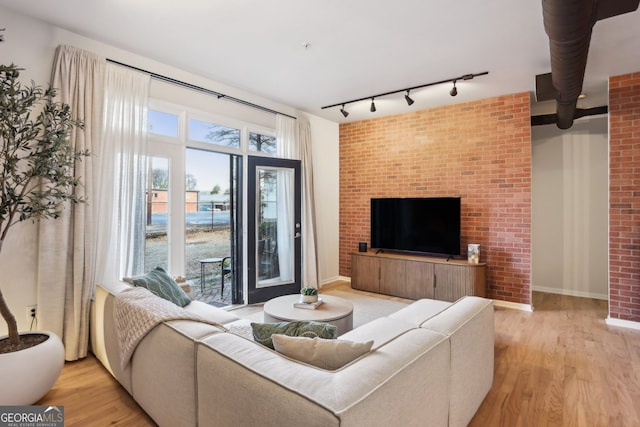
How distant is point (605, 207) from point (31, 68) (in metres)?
6.69

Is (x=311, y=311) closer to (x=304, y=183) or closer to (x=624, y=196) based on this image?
(x=304, y=183)

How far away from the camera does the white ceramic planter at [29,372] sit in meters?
1.83

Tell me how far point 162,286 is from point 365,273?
3078 millimetres

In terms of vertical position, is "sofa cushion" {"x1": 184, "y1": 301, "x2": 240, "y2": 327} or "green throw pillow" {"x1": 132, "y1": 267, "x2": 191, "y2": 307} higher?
"green throw pillow" {"x1": 132, "y1": 267, "x2": 191, "y2": 307}

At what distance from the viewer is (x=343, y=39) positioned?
2812 millimetres

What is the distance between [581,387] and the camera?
229 centimetres

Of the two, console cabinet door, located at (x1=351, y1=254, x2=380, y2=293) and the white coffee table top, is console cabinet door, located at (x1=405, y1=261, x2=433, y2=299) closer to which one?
console cabinet door, located at (x1=351, y1=254, x2=380, y2=293)

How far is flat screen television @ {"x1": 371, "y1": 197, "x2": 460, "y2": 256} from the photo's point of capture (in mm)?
Answer: 4395

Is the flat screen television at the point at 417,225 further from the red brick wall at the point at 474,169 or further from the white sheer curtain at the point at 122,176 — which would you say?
the white sheer curtain at the point at 122,176

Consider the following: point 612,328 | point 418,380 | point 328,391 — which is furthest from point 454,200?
point 328,391

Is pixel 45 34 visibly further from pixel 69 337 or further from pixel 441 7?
pixel 441 7

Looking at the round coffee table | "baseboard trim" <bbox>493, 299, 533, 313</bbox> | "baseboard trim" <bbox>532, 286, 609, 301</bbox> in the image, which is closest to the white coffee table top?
the round coffee table

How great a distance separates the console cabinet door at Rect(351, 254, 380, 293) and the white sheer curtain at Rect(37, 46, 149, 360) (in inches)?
126

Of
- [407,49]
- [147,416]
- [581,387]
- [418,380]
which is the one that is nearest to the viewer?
[418,380]
